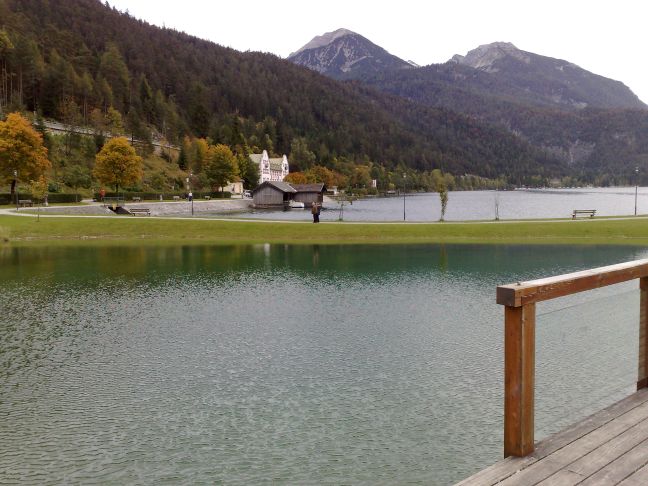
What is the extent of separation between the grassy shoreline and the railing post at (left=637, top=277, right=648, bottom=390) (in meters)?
44.9

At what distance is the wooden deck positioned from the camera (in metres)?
5.71

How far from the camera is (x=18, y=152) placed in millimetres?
85438

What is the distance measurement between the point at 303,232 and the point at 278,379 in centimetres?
4482

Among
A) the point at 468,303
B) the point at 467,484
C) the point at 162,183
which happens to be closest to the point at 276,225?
the point at 468,303

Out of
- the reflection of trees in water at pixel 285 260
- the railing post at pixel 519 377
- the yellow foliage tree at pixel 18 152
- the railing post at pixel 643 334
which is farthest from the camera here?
the yellow foliage tree at pixel 18 152

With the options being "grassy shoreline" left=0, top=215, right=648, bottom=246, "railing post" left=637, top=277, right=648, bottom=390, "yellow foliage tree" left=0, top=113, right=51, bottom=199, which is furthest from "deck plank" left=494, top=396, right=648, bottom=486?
"yellow foliage tree" left=0, top=113, right=51, bottom=199

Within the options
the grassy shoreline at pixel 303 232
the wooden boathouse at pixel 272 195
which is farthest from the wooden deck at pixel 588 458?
the wooden boathouse at pixel 272 195

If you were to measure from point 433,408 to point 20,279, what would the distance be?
28821mm

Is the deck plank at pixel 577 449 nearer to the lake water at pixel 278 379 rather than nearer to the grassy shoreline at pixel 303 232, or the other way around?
the lake water at pixel 278 379

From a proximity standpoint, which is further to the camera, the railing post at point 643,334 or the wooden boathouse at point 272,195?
the wooden boathouse at point 272,195

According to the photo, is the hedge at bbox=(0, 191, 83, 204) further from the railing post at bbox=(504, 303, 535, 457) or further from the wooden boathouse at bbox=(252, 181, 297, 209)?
the railing post at bbox=(504, 303, 535, 457)

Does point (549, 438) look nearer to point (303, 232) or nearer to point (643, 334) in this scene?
point (643, 334)

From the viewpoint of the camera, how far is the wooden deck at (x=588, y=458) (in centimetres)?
571

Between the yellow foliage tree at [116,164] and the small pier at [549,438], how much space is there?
115 meters
